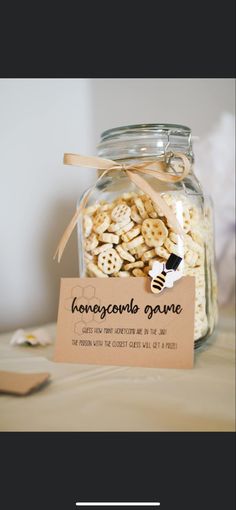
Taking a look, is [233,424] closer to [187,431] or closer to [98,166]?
[187,431]

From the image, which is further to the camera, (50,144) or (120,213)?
(50,144)

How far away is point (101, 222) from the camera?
835 millimetres

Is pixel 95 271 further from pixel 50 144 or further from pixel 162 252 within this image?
pixel 50 144

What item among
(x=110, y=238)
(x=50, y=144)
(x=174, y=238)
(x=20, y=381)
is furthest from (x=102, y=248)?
(x=50, y=144)

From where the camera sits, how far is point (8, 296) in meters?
1.07

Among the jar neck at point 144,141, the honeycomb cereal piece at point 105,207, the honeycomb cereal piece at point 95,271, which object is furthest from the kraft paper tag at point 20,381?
the jar neck at point 144,141

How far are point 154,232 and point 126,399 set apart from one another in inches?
10.8

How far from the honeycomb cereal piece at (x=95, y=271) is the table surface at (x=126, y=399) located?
0.15 metres

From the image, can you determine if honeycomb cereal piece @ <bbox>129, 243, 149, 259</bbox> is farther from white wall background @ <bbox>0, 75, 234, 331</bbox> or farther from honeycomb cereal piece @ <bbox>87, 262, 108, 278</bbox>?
white wall background @ <bbox>0, 75, 234, 331</bbox>

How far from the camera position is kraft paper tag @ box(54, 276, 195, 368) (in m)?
0.77

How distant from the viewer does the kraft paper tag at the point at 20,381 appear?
0.67 m

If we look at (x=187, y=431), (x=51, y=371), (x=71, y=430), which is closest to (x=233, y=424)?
(x=187, y=431)

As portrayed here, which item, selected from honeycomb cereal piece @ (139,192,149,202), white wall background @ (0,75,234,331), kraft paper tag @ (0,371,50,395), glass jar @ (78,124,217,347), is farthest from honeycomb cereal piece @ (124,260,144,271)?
white wall background @ (0,75,234,331)

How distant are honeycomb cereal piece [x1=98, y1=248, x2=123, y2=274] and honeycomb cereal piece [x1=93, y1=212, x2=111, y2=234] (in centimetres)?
4
